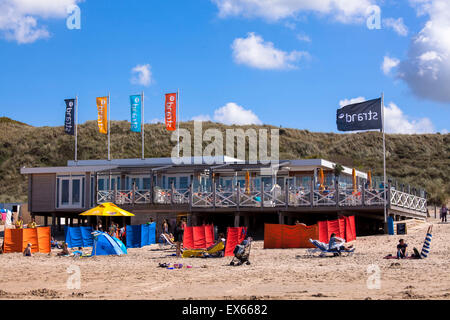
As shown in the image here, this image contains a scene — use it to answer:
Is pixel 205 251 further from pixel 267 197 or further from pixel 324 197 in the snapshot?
pixel 324 197

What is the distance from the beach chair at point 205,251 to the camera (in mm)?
22391

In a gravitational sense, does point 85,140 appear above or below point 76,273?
above

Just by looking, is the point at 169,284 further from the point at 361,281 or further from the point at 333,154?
the point at 333,154

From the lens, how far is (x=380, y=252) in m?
22.5

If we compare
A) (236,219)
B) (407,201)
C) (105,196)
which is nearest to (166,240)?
(236,219)

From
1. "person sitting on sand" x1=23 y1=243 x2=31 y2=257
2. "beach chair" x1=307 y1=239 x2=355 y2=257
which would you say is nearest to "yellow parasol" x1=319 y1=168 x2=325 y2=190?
"beach chair" x1=307 y1=239 x2=355 y2=257

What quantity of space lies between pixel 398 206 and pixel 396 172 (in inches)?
1570

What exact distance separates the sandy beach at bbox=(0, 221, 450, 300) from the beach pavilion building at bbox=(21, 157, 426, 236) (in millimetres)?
4323

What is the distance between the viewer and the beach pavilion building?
28.7m

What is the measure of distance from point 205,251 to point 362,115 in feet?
32.6

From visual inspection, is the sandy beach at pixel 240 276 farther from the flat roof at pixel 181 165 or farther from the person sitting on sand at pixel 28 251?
the flat roof at pixel 181 165

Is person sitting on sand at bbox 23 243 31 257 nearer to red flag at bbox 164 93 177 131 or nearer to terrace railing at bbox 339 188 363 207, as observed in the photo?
terrace railing at bbox 339 188 363 207

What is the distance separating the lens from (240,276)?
56.3 ft
